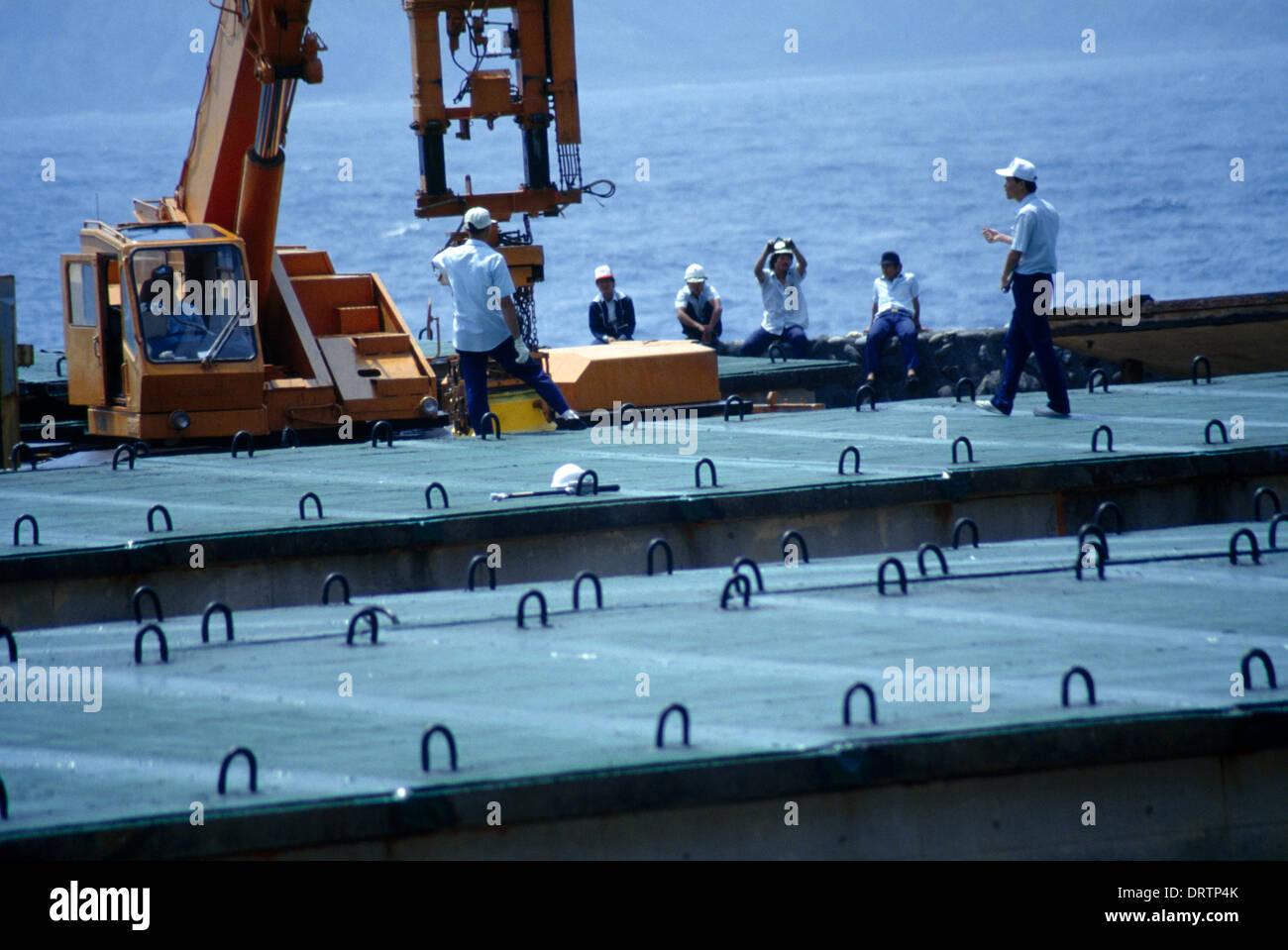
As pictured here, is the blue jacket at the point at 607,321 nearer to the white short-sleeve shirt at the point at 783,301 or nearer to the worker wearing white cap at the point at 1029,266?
the white short-sleeve shirt at the point at 783,301

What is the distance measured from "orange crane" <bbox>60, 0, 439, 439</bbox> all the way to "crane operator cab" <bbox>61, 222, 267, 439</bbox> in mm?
12

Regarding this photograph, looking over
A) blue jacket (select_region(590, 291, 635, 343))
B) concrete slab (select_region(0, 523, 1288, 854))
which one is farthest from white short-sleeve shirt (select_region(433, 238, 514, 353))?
blue jacket (select_region(590, 291, 635, 343))

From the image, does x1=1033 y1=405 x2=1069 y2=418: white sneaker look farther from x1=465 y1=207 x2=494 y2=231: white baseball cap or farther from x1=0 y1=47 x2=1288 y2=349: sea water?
x1=0 y1=47 x2=1288 y2=349: sea water

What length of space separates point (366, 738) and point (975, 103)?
183153 mm

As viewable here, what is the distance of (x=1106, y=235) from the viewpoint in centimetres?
9275

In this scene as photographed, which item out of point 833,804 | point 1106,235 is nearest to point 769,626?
point 833,804

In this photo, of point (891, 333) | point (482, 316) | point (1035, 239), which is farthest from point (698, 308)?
point (1035, 239)

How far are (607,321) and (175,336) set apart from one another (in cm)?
544

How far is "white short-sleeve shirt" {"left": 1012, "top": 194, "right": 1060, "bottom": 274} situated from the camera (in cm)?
1239

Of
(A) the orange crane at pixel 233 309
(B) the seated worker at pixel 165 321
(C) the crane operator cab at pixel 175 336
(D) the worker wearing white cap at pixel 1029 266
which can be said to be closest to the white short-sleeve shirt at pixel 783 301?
(A) the orange crane at pixel 233 309

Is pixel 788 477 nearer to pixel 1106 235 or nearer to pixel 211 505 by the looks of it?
pixel 211 505

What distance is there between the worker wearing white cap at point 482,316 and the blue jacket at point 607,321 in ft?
20.2

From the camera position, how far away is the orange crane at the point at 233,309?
15.9 meters
